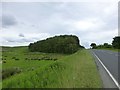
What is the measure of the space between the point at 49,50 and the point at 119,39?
107 ft

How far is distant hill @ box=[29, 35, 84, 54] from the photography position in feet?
364

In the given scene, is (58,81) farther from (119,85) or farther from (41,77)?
(119,85)

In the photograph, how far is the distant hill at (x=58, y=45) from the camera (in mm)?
110969

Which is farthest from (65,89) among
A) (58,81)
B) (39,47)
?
(39,47)

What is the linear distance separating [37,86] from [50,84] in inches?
44.3

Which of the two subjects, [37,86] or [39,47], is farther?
[39,47]

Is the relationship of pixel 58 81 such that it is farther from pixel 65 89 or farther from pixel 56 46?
pixel 56 46

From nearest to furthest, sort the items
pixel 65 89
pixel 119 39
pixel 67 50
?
pixel 65 89
pixel 67 50
pixel 119 39

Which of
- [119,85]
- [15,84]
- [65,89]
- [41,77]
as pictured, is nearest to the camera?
[15,84]

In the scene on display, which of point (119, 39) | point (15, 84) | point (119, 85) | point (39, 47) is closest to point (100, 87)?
point (119, 85)

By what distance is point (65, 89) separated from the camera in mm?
10492

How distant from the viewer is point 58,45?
122812 mm


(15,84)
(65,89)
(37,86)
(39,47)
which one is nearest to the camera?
(15,84)

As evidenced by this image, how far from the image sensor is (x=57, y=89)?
10164mm
